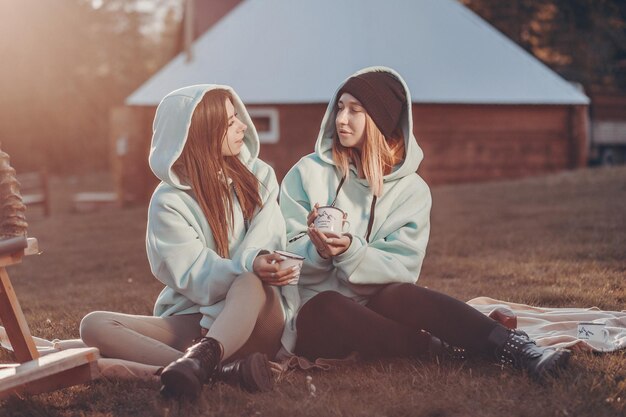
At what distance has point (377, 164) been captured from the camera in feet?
14.0

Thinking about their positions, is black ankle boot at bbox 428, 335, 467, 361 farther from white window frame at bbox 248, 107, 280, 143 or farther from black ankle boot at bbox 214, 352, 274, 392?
white window frame at bbox 248, 107, 280, 143

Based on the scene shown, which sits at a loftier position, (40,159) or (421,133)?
(421,133)

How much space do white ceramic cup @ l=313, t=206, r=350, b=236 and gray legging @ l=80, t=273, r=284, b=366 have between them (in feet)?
1.21

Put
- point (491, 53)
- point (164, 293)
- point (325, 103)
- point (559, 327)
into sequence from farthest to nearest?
point (491, 53) < point (325, 103) < point (559, 327) < point (164, 293)

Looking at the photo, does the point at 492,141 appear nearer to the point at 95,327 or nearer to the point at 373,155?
the point at 373,155

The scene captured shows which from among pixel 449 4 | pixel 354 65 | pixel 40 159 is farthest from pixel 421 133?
pixel 40 159

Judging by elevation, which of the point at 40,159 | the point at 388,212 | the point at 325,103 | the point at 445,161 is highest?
the point at 388,212

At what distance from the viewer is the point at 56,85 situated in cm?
2923

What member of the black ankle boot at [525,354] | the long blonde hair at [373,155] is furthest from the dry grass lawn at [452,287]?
the long blonde hair at [373,155]

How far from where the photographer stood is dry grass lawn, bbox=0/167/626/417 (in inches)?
134

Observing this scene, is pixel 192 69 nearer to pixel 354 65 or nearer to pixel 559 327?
pixel 354 65

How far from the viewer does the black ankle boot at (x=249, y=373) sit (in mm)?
3564

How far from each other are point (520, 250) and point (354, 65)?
28.1 feet

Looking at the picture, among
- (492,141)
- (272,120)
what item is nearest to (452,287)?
(272,120)
